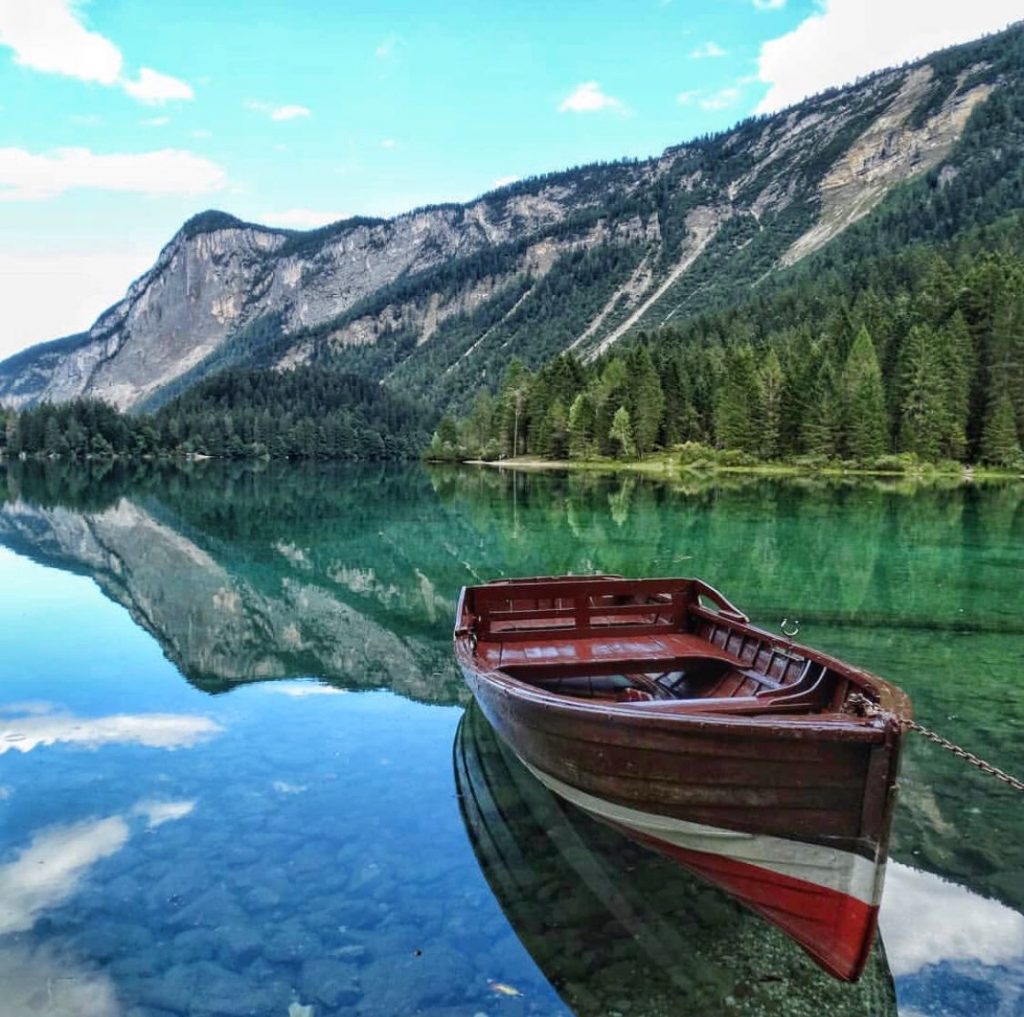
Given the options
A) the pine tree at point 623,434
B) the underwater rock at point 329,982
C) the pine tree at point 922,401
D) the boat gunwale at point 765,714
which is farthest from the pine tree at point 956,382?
the underwater rock at point 329,982

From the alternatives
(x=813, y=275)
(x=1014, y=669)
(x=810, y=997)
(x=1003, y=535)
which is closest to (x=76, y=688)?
(x=810, y=997)

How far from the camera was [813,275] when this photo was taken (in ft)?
547

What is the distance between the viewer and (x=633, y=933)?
680 cm

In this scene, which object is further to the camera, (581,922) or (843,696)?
(843,696)

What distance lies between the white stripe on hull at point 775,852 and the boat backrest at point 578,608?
17.8ft

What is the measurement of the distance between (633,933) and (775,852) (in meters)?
1.45

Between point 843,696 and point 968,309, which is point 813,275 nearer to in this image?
point 968,309

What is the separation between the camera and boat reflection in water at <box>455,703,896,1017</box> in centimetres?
602

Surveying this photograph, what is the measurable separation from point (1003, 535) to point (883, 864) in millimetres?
33926

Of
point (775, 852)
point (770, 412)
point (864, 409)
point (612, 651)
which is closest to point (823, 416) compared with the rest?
point (864, 409)

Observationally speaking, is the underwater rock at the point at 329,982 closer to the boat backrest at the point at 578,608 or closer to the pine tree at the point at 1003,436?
the boat backrest at the point at 578,608

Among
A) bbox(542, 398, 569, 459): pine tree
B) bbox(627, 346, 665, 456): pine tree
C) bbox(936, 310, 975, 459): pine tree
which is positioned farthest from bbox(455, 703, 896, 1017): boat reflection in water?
bbox(542, 398, 569, 459): pine tree

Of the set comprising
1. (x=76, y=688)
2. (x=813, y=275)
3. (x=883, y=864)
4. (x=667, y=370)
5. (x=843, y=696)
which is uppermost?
(x=813, y=275)

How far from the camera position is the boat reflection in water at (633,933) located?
19.7 feet
